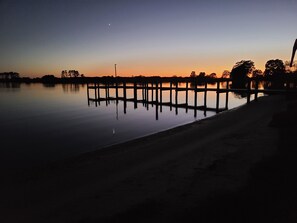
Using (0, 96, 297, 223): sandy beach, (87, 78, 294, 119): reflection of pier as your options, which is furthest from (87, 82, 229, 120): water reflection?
(0, 96, 297, 223): sandy beach

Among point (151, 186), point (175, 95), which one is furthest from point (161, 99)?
point (151, 186)

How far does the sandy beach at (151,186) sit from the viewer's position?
14.1 feet

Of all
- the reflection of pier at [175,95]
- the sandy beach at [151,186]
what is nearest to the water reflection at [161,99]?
the reflection of pier at [175,95]

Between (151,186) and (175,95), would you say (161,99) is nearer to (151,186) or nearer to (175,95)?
(175,95)

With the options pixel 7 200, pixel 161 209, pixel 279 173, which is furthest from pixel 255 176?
pixel 7 200

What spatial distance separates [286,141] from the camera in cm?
716

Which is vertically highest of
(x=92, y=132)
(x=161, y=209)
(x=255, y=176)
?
(x=255, y=176)

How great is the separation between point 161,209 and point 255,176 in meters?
2.65

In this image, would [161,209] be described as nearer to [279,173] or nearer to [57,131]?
[279,173]

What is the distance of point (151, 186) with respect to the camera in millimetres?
5605

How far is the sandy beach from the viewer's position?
4.31 meters

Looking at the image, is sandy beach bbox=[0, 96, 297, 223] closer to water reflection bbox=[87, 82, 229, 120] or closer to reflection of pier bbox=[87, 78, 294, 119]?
water reflection bbox=[87, 82, 229, 120]

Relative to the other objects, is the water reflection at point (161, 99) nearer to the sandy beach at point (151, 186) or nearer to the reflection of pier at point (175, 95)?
the reflection of pier at point (175, 95)

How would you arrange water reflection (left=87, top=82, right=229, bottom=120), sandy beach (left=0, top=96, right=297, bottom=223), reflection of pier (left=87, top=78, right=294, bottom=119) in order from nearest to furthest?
1. sandy beach (left=0, top=96, right=297, bottom=223)
2. reflection of pier (left=87, top=78, right=294, bottom=119)
3. water reflection (left=87, top=82, right=229, bottom=120)
